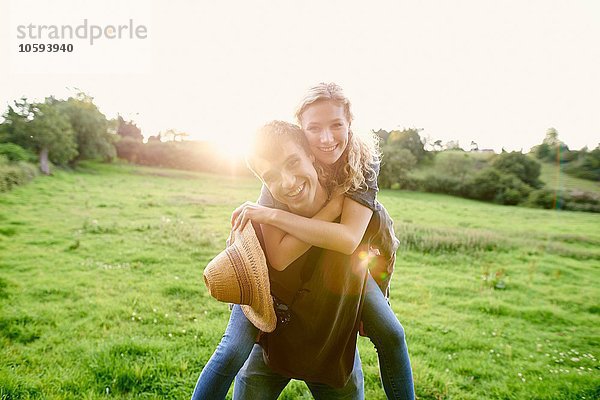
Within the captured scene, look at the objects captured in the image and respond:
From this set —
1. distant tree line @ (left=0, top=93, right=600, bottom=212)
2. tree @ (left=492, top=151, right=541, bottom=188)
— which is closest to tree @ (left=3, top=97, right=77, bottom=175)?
distant tree line @ (left=0, top=93, right=600, bottom=212)

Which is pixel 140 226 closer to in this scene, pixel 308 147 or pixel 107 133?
pixel 308 147

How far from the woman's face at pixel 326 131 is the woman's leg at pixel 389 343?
939mm

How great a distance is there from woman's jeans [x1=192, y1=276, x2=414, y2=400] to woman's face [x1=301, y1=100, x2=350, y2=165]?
0.92m

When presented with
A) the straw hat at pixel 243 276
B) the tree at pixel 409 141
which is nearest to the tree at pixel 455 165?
the tree at pixel 409 141

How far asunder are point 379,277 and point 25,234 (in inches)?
428

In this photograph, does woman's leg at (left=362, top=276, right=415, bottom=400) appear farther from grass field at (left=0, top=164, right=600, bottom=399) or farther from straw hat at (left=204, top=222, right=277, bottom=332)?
grass field at (left=0, top=164, right=600, bottom=399)

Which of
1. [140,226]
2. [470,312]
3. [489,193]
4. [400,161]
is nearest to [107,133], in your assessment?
[400,161]

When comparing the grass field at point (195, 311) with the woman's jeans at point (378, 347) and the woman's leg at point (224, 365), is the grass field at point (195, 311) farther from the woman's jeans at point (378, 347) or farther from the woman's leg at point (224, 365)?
the woman's leg at point (224, 365)

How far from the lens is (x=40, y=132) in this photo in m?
30.1

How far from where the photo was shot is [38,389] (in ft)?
11.9

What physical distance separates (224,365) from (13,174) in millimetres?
21067

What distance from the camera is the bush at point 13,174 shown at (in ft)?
56.5

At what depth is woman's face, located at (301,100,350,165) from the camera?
260cm

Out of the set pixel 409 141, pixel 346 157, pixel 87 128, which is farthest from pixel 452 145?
pixel 346 157
